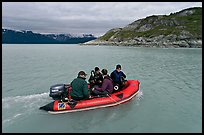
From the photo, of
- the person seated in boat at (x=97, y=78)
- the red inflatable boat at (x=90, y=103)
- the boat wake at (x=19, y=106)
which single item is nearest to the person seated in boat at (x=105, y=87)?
the red inflatable boat at (x=90, y=103)

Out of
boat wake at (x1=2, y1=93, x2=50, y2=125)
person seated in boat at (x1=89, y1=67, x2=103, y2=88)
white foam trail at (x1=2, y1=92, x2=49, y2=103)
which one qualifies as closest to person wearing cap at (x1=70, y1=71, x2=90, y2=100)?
person seated in boat at (x1=89, y1=67, x2=103, y2=88)

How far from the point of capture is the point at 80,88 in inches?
364

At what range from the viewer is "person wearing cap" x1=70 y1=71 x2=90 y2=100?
29.8 ft

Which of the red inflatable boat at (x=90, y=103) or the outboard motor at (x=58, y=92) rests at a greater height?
the outboard motor at (x=58, y=92)

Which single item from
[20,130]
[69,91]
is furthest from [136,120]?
[20,130]

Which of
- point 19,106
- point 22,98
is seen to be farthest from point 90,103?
point 22,98

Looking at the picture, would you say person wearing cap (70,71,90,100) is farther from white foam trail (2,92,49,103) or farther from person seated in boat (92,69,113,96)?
white foam trail (2,92,49,103)

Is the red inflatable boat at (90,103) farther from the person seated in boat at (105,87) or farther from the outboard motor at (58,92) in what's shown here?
the outboard motor at (58,92)

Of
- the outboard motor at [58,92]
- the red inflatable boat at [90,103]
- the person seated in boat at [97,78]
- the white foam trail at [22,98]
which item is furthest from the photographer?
the white foam trail at [22,98]

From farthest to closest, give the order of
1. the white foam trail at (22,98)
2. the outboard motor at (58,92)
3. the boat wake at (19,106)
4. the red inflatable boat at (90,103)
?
the white foam trail at (22,98) < the outboard motor at (58,92) < the red inflatable boat at (90,103) < the boat wake at (19,106)

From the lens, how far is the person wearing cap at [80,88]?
9.09m

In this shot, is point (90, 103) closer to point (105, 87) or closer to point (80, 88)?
point (80, 88)

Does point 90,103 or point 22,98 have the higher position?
point 90,103

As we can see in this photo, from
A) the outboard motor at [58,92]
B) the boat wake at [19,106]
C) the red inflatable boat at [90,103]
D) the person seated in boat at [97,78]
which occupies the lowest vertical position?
the boat wake at [19,106]
